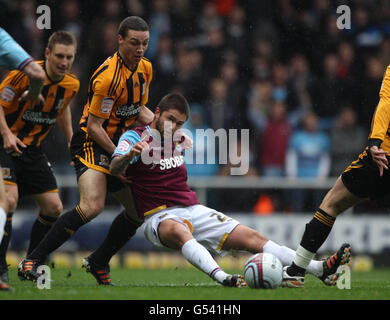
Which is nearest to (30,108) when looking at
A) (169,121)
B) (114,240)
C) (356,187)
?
(114,240)

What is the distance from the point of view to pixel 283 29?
14.0 metres

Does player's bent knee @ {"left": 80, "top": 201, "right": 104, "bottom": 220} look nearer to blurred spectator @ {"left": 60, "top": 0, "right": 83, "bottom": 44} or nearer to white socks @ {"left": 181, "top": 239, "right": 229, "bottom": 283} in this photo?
white socks @ {"left": 181, "top": 239, "right": 229, "bottom": 283}

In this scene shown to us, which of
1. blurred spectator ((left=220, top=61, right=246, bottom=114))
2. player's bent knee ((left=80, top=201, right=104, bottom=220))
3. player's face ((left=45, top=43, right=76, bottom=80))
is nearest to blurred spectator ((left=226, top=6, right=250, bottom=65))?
blurred spectator ((left=220, top=61, right=246, bottom=114))

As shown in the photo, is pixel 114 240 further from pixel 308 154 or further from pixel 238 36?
pixel 238 36

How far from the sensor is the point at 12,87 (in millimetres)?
6785

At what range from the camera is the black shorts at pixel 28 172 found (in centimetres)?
705

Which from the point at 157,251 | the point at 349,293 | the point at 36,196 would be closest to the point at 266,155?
the point at 157,251

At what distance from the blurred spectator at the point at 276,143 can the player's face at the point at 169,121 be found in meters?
5.58

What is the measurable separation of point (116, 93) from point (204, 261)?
1777 millimetres

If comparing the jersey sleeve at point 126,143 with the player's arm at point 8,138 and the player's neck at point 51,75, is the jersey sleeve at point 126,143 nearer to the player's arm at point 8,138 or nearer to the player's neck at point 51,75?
the player's arm at point 8,138

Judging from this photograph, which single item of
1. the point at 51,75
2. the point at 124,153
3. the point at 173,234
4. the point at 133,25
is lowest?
the point at 173,234

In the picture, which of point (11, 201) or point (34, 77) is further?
point (11, 201)

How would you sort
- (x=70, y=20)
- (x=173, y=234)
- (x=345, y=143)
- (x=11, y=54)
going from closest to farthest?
(x=11, y=54) → (x=173, y=234) → (x=345, y=143) → (x=70, y=20)

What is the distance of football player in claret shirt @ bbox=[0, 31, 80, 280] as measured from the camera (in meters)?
6.76
